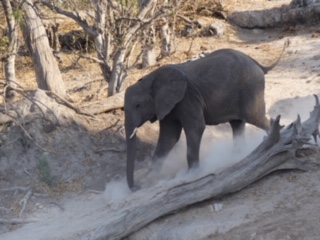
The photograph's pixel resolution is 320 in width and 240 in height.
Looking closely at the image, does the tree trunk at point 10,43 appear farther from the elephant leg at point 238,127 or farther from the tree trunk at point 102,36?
the elephant leg at point 238,127

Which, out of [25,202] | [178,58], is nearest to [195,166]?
[25,202]

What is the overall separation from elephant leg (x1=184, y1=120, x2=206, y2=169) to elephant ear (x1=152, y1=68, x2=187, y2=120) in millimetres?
330

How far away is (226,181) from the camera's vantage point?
6742 millimetres

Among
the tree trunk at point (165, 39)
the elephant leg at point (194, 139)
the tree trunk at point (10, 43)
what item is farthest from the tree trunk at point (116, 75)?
the tree trunk at point (165, 39)

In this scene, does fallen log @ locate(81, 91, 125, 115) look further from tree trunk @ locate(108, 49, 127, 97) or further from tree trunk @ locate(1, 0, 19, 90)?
tree trunk @ locate(1, 0, 19, 90)

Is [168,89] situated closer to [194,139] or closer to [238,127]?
[194,139]

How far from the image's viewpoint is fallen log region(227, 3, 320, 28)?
14375mm

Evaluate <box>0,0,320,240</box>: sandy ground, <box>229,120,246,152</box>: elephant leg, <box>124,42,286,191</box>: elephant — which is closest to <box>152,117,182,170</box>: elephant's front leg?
<box>124,42,286,191</box>: elephant

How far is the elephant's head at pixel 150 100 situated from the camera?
26.0 ft

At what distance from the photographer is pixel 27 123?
30.5 ft

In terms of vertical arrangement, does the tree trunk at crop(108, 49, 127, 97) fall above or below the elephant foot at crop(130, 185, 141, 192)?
above

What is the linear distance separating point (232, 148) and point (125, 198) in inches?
65.9

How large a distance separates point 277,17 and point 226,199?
8.58m

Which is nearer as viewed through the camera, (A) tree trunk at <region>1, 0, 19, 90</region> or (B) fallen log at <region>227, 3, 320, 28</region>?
(A) tree trunk at <region>1, 0, 19, 90</region>
